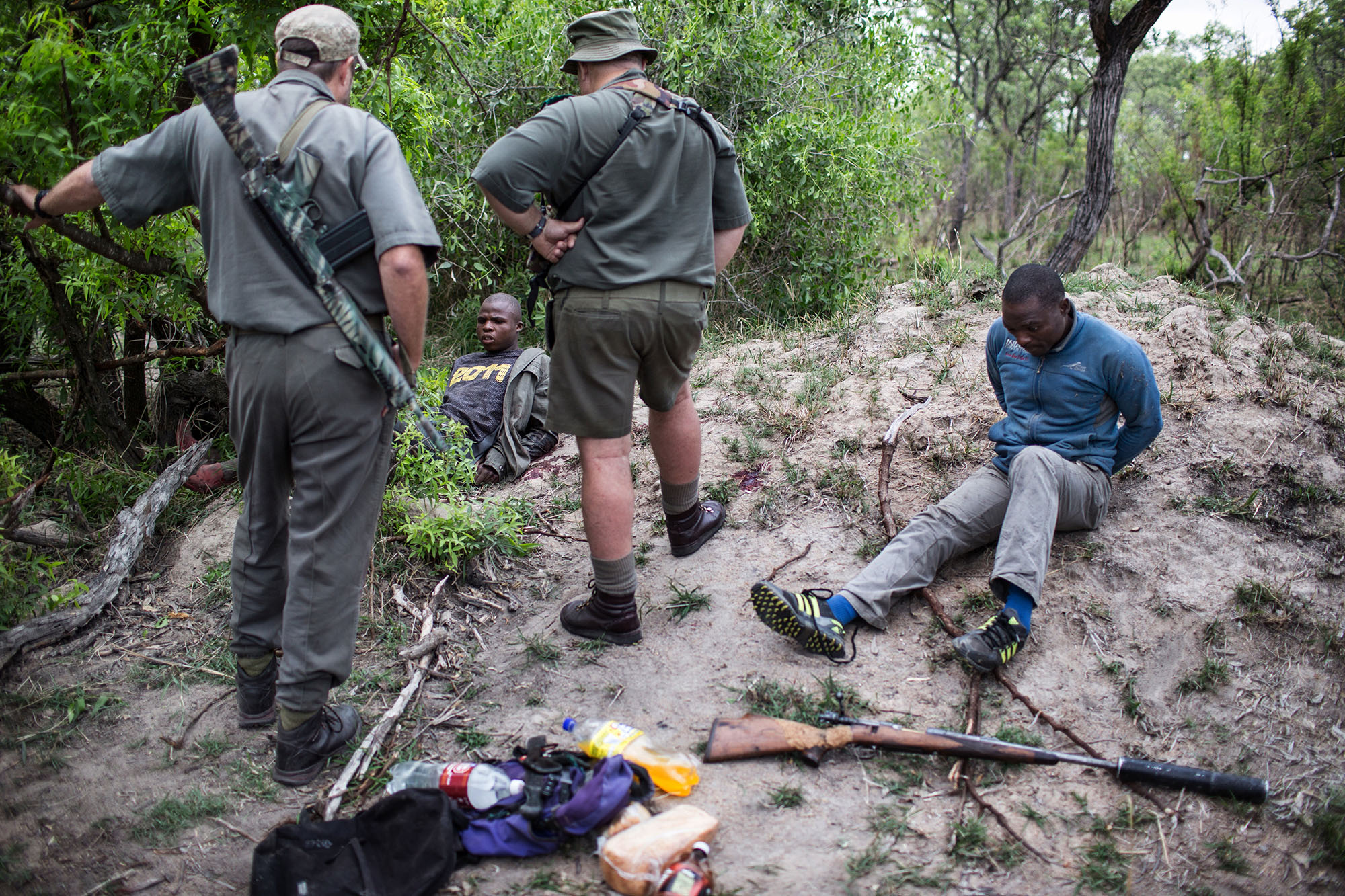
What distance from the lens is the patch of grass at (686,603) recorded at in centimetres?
343

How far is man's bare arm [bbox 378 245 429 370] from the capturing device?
91.7 inches

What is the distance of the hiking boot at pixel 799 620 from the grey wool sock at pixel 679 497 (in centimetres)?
70

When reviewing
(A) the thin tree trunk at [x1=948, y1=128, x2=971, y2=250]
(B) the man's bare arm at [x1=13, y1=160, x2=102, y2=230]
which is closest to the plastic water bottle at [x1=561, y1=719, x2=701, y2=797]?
(B) the man's bare arm at [x1=13, y1=160, x2=102, y2=230]

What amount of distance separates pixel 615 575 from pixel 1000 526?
154 cm

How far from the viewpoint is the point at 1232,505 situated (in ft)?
11.4

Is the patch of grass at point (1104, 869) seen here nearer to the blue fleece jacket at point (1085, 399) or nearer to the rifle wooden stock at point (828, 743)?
the rifle wooden stock at point (828, 743)

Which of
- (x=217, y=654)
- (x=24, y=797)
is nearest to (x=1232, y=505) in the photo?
(x=217, y=654)

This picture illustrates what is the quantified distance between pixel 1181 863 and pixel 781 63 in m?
5.83

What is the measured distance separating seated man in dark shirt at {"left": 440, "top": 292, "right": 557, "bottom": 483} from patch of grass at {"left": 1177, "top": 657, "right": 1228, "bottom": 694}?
3.34m

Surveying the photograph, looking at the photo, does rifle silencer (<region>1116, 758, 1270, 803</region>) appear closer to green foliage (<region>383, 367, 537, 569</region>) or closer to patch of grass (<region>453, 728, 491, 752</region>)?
patch of grass (<region>453, 728, 491, 752</region>)

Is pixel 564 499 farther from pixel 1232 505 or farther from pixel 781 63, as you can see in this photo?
pixel 781 63

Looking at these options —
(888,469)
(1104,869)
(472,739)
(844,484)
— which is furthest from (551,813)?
(888,469)

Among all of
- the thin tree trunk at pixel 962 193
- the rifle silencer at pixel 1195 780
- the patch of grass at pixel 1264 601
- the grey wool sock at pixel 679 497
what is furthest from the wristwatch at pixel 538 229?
the thin tree trunk at pixel 962 193

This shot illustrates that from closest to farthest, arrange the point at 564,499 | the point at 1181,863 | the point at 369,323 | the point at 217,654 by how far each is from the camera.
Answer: the point at 1181,863 → the point at 369,323 → the point at 217,654 → the point at 564,499
